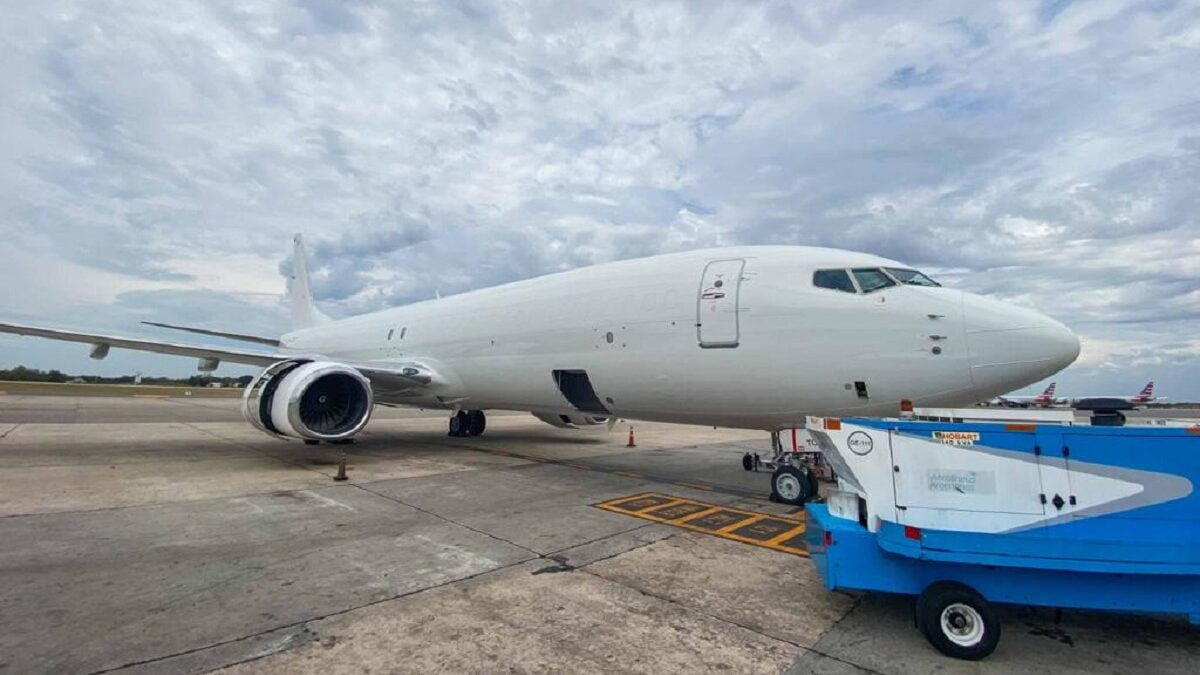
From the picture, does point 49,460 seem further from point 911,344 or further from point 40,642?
point 911,344

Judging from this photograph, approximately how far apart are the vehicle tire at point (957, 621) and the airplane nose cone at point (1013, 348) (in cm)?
309

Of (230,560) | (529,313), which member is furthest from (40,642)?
(529,313)

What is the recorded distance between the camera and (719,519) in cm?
686

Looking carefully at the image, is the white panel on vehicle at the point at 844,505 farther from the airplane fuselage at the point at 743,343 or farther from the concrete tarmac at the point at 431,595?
the airplane fuselage at the point at 743,343

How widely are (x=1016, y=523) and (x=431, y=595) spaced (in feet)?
12.9

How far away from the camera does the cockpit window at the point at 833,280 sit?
6.91 meters

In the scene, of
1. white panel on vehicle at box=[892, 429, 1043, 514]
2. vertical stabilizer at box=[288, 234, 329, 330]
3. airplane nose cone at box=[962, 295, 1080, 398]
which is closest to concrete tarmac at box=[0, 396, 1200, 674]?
white panel on vehicle at box=[892, 429, 1043, 514]

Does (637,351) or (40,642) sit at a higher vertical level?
(637,351)

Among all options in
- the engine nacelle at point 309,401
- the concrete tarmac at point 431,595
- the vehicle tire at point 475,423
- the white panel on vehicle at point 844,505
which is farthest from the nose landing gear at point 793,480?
the vehicle tire at point 475,423

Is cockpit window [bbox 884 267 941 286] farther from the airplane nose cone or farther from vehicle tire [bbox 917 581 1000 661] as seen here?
vehicle tire [bbox 917 581 1000 661]

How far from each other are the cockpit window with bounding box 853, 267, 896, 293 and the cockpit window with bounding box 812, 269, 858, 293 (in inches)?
4.4

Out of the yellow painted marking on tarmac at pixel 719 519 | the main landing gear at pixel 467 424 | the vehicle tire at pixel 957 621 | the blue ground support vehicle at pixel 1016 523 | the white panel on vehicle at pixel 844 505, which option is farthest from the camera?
the main landing gear at pixel 467 424

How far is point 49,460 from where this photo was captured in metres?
10.7

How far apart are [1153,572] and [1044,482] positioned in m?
0.64
